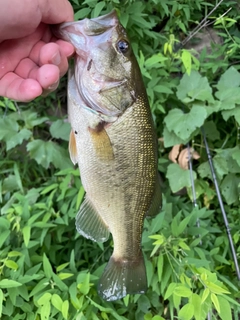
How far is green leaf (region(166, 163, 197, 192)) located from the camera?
7.52ft

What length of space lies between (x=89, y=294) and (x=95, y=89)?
1.09 m

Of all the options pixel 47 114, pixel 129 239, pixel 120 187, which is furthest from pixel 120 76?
pixel 47 114

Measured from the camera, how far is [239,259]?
7.27ft

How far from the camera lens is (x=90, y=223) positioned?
1.55 metres

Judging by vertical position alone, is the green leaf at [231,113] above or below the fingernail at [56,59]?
below

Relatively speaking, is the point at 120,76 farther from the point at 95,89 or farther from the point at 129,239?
the point at 129,239

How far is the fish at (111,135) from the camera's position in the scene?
1323 millimetres

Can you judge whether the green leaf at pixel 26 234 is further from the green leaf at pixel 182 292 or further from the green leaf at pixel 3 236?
the green leaf at pixel 182 292

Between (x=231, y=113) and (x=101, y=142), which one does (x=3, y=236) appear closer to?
(x=101, y=142)

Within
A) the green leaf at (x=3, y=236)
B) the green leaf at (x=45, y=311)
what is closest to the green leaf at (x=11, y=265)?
the green leaf at (x=3, y=236)

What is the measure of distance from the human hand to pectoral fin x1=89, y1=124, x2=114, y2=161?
229 millimetres

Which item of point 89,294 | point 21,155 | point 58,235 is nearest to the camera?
point 89,294

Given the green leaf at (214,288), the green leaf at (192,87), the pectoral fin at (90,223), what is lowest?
the green leaf at (214,288)

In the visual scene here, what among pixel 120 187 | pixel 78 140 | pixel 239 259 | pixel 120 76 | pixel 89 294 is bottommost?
pixel 239 259
